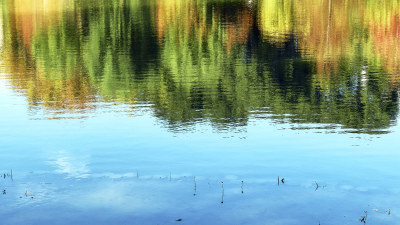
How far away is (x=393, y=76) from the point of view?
38750 millimetres

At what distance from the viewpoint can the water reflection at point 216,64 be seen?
28688mm

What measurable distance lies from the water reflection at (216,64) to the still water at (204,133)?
0.18 meters

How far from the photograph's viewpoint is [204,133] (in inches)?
922

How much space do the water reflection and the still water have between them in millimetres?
182

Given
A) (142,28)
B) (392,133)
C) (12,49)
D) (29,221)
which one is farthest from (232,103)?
(142,28)

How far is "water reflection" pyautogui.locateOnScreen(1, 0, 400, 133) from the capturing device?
28.7 m

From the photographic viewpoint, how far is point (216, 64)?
46.8m

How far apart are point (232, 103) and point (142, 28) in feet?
163

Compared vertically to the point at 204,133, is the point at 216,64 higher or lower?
higher

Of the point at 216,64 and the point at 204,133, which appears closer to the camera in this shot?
the point at 204,133

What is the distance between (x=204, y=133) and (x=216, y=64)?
23.8 metres

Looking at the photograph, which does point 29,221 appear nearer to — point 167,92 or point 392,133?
point 392,133

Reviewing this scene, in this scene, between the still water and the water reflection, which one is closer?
the still water

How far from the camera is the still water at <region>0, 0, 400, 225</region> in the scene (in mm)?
14938
